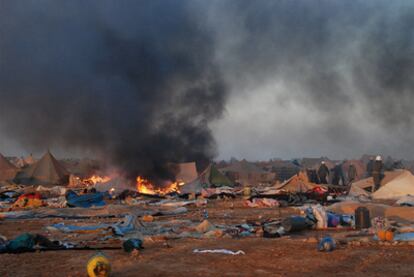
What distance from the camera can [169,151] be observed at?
37438 millimetres

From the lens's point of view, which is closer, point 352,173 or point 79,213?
point 79,213

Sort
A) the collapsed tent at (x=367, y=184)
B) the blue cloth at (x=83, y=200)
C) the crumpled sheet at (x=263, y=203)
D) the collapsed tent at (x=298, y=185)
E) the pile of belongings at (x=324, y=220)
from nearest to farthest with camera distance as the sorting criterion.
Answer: the pile of belongings at (x=324, y=220) < the crumpled sheet at (x=263, y=203) < the blue cloth at (x=83, y=200) < the collapsed tent at (x=367, y=184) < the collapsed tent at (x=298, y=185)

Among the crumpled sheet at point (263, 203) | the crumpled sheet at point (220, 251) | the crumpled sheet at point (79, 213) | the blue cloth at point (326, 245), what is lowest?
the crumpled sheet at point (220, 251)

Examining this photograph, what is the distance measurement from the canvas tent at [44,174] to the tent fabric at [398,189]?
22.1 m

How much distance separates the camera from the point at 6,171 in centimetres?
3488

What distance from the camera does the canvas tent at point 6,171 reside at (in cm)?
3446

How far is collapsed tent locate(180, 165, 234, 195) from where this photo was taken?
28.5 meters

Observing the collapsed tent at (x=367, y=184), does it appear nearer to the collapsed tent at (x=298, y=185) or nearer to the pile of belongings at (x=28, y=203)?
the collapsed tent at (x=298, y=185)

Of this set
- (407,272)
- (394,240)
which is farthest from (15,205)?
(407,272)

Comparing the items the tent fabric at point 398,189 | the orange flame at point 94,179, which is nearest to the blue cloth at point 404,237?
the tent fabric at point 398,189

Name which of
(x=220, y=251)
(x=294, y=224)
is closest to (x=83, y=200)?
(x=294, y=224)

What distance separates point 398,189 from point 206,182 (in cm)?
1283

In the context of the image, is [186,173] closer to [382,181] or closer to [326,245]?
[382,181]

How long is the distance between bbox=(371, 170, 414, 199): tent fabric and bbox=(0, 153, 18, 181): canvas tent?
2591cm
